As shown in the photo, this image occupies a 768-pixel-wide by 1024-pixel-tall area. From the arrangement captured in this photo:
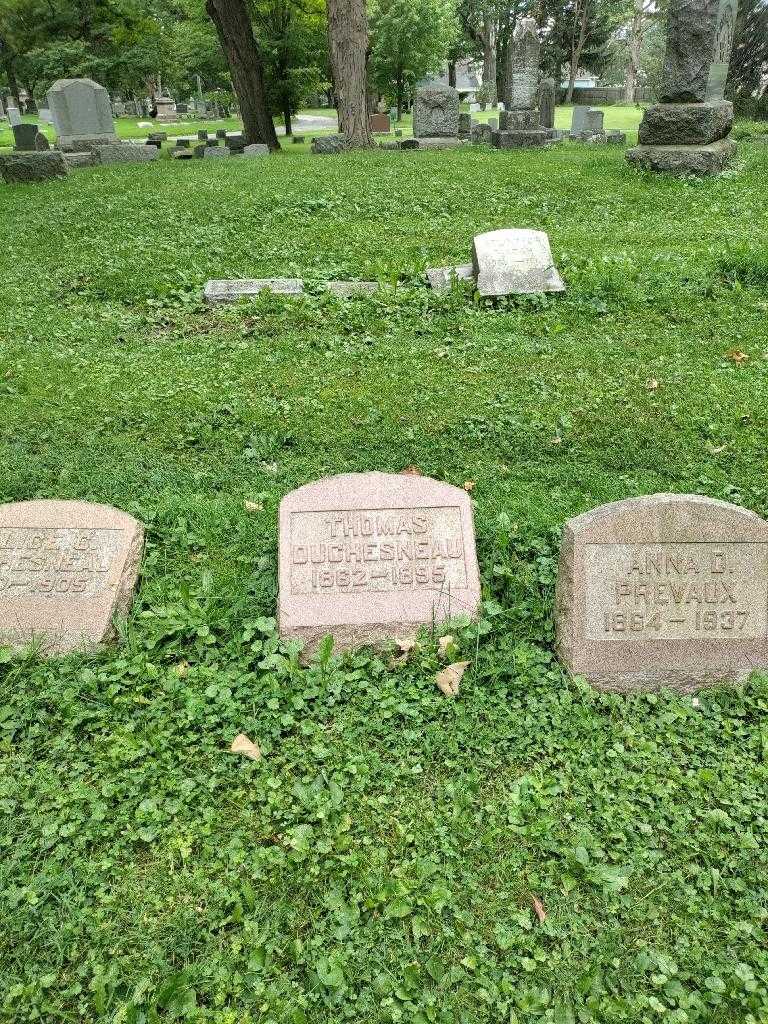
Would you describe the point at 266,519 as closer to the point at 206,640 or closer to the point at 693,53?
the point at 206,640

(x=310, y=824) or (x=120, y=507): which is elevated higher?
(x=120, y=507)

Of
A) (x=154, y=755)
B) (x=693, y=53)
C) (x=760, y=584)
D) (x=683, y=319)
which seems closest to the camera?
(x=154, y=755)

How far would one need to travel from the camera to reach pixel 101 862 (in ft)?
8.86

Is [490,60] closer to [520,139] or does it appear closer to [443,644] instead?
[520,139]

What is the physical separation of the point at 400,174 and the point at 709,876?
11.0 metres

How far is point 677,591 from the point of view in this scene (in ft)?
11.0

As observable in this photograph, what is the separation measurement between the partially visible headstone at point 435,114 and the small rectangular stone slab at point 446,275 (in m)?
14.1

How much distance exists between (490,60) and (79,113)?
3429cm

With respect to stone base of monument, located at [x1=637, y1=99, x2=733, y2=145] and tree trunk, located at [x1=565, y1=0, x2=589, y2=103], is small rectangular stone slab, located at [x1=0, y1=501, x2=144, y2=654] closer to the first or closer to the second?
stone base of monument, located at [x1=637, y1=99, x2=733, y2=145]

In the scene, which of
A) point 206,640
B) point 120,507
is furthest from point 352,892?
point 120,507

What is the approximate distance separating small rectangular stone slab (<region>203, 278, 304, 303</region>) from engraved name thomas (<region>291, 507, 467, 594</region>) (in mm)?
4147

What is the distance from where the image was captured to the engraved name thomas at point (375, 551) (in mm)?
3645

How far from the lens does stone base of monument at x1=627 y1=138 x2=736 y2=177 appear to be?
34.0 ft

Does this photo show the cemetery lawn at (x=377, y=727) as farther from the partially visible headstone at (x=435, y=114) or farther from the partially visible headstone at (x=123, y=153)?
the partially visible headstone at (x=435, y=114)
